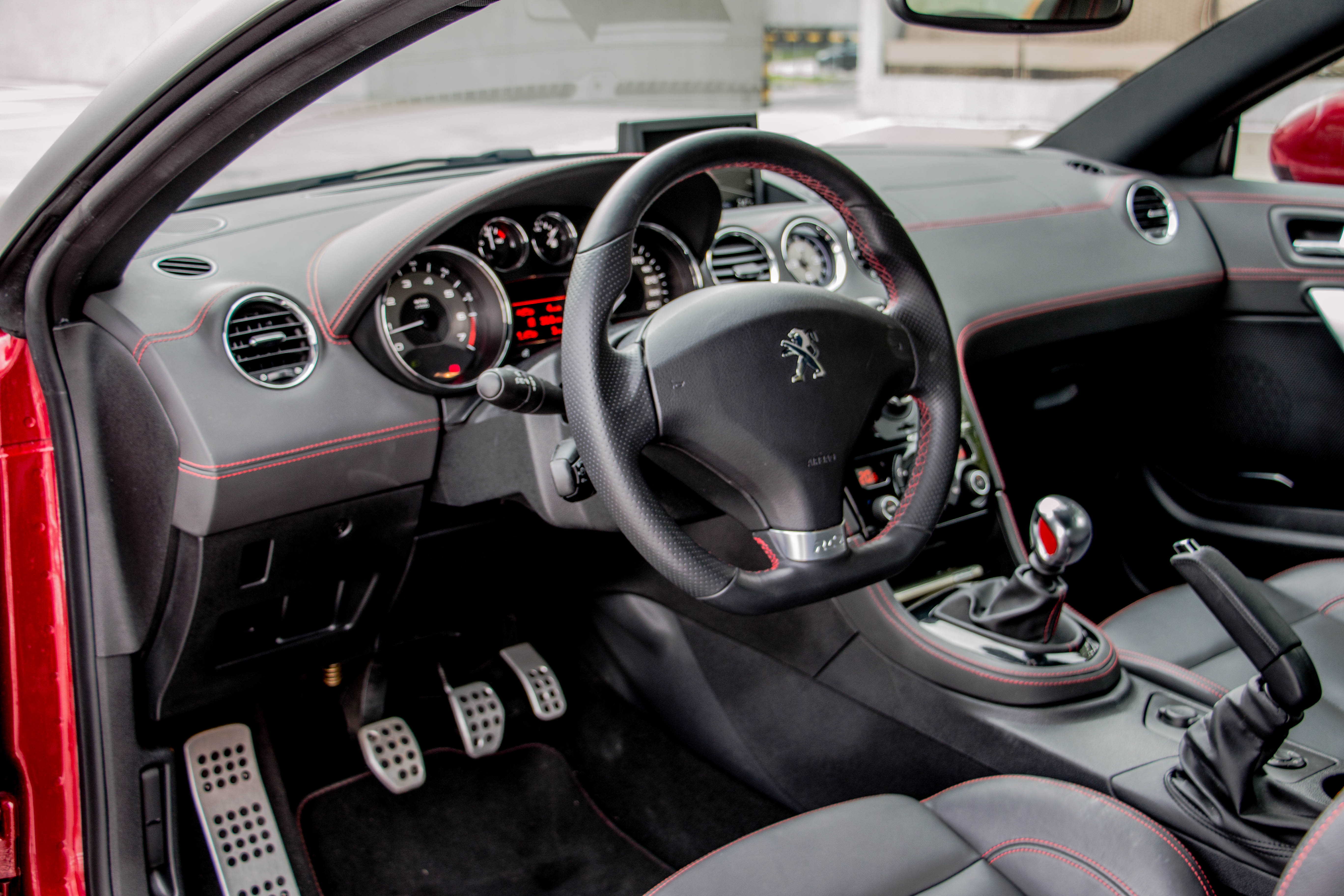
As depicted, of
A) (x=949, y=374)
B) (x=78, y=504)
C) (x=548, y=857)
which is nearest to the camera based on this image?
(x=949, y=374)

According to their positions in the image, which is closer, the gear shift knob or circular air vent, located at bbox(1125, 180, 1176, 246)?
the gear shift knob

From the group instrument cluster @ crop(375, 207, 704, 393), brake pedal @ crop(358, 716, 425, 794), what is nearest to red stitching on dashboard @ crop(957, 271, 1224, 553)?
instrument cluster @ crop(375, 207, 704, 393)

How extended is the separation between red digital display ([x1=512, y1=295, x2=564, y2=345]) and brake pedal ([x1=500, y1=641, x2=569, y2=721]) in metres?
0.88

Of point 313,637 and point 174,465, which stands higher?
point 174,465

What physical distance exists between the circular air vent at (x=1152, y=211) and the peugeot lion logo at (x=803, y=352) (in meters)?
1.76

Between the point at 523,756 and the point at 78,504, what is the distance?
988mm

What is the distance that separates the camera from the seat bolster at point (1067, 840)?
1157mm

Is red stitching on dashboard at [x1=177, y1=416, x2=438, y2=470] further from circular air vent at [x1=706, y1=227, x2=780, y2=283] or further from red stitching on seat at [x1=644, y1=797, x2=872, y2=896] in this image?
red stitching on seat at [x1=644, y1=797, x2=872, y2=896]

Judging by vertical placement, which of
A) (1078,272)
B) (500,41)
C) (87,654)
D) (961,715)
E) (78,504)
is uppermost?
(500,41)

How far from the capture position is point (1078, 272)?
2453 millimetres

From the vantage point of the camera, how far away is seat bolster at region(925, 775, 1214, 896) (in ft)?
3.80

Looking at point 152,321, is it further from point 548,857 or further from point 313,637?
point 548,857

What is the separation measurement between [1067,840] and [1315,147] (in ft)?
7.80

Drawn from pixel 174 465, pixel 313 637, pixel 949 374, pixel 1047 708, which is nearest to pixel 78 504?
pixel 174 465
